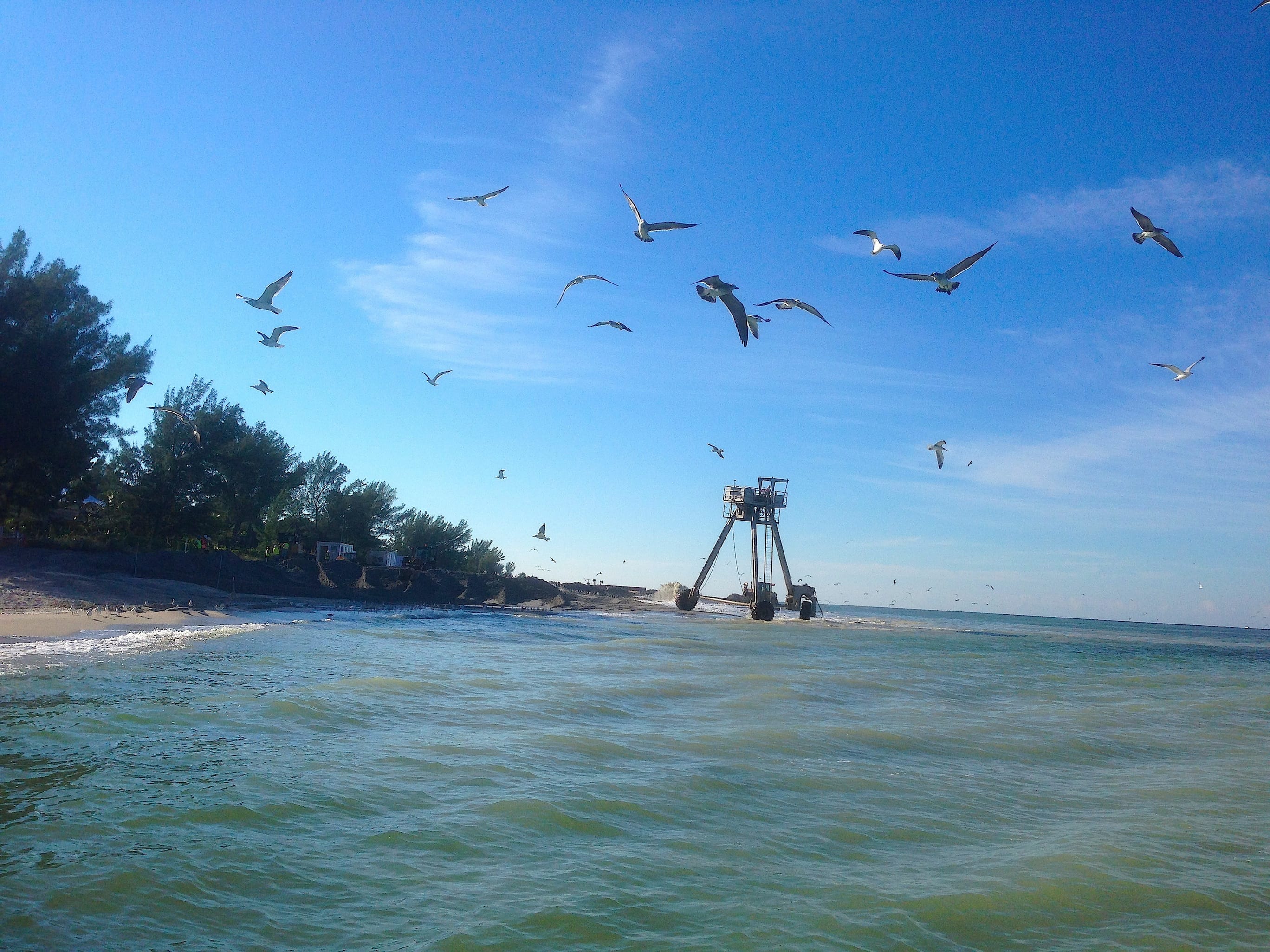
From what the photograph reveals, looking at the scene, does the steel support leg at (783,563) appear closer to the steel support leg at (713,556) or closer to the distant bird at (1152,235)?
the steel support leg at (713,556)

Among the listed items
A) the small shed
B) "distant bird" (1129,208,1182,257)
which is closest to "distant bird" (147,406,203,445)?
"distant bird" (1129,208,1182,257)

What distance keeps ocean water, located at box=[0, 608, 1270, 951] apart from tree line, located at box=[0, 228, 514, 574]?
15.5m

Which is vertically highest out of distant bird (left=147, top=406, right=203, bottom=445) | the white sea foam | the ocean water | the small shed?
distant bird (left=147, top=406, right=203, bottom=445)

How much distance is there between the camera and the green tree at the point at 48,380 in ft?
79.5

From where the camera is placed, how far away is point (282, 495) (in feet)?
168

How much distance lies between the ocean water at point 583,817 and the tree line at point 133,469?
15495 mm

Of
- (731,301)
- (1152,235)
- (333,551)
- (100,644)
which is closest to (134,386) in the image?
(100,644)

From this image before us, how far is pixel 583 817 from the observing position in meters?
6.43

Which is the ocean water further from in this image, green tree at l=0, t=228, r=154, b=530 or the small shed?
the small shed

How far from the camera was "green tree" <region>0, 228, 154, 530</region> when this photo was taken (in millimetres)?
24234

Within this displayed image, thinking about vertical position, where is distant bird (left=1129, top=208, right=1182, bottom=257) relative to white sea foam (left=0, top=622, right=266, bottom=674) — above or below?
above

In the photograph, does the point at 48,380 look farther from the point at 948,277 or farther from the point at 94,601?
the point at 948,277

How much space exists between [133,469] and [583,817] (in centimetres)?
4137

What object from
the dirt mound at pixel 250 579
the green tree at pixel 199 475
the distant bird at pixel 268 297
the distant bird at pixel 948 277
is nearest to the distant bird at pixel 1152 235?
the distant bird at pixel 948 277
